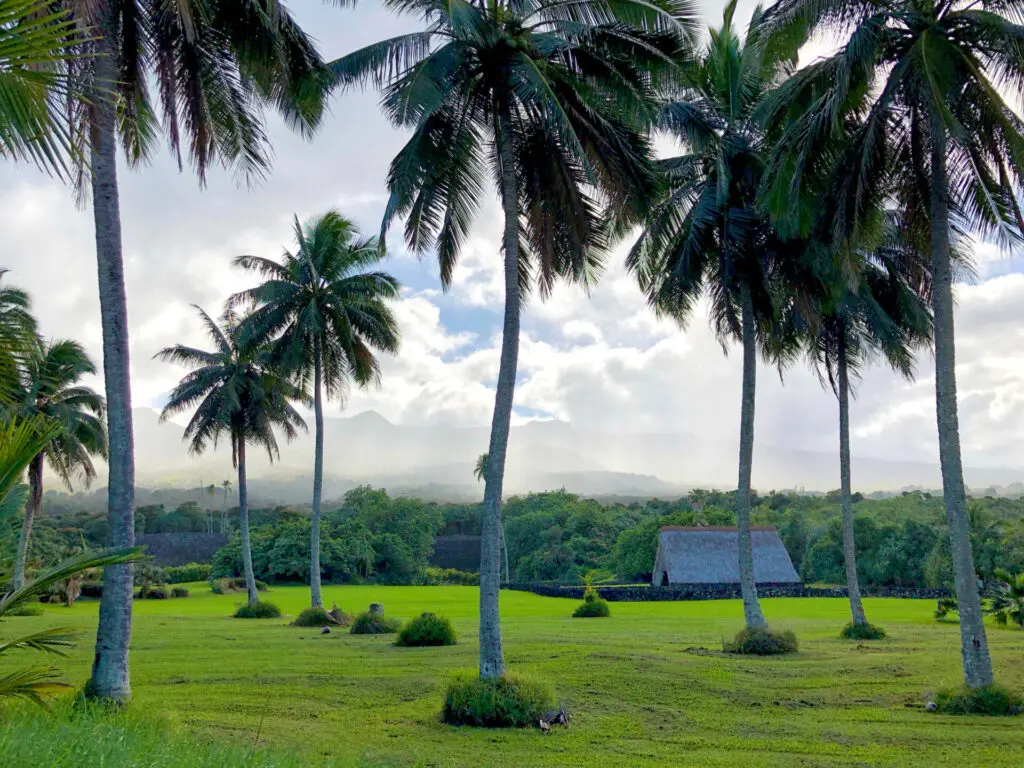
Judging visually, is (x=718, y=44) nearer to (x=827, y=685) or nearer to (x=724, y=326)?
(x=724, y=326)

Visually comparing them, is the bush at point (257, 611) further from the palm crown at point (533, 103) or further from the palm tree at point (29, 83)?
the palm tree at point (29, 83)

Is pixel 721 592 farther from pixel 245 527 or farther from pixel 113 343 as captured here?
pixel 113 343

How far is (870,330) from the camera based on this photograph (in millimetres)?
23000

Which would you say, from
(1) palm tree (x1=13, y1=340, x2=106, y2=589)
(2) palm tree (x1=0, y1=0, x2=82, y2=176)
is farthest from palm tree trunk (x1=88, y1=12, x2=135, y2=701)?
(1) palm tree (x1=13, y1=340, x2=106, y2=589)

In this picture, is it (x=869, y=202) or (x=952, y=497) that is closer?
(x=952, y=497)

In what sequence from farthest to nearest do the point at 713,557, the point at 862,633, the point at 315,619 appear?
1. the point at 713,557
2. the point at 315,619
3. the point at 862,633

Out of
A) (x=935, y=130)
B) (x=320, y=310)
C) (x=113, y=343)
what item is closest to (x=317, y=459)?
(x=320, y=310)

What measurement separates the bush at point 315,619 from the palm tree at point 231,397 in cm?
722

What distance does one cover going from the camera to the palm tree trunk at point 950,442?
12.0 meters

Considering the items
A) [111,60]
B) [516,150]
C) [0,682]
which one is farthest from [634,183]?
[0,682]

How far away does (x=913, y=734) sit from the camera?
1035 cm

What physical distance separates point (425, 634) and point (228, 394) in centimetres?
1623

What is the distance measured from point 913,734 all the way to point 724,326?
13.4 metres

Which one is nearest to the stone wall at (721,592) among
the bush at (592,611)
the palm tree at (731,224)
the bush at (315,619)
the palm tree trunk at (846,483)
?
the bush at (592,611)
